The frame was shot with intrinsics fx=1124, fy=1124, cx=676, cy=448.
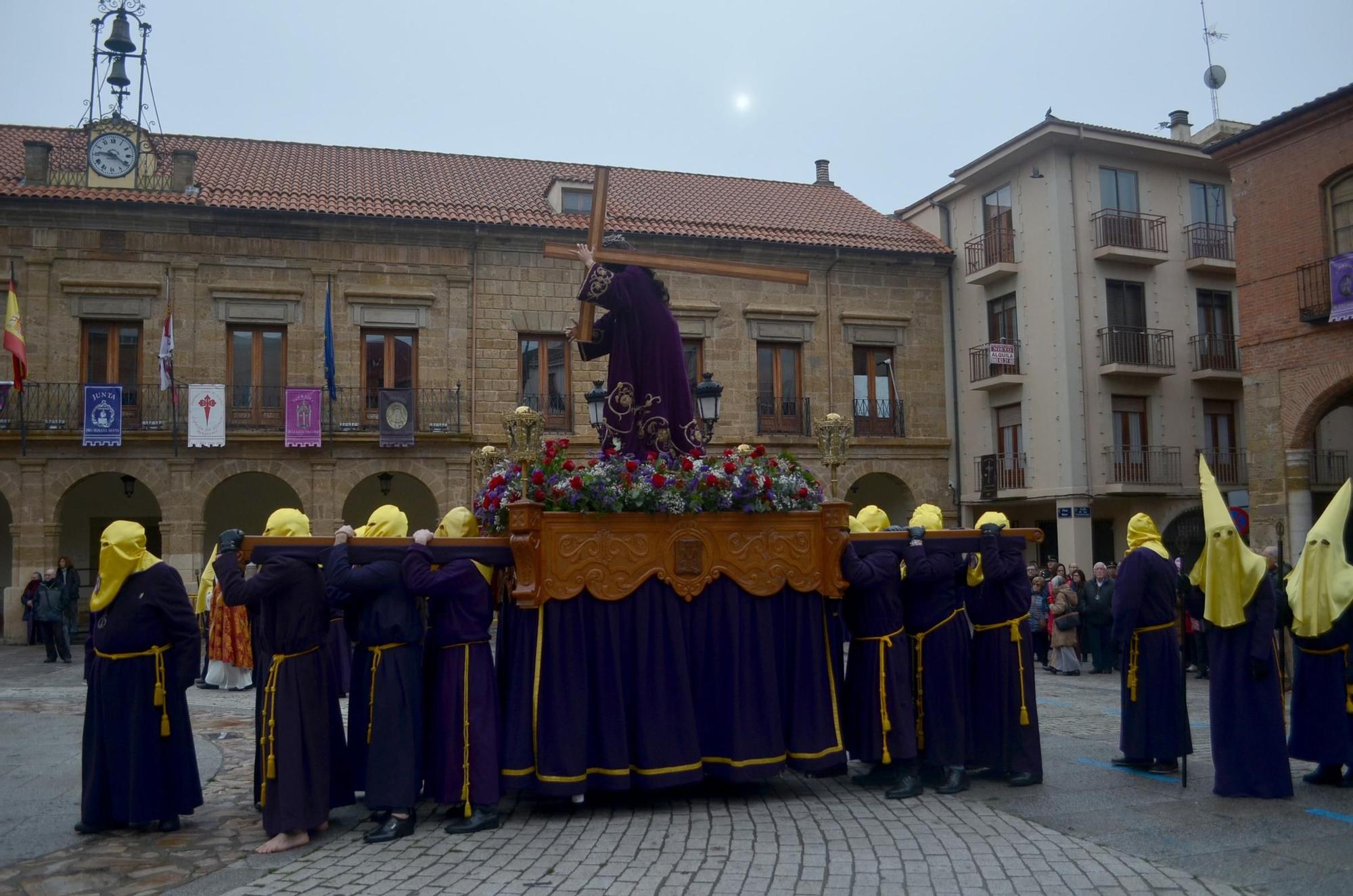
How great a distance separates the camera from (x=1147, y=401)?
2405 centimetres

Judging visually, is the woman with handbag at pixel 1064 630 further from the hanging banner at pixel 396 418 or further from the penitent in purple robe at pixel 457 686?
the hanging banner at pixel 396 418

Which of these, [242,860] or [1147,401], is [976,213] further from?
[242,860]

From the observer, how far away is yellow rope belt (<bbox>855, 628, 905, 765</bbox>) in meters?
7.13

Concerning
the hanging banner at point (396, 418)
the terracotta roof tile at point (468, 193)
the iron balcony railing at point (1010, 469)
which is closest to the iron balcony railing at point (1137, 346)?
the iron balcony railing at point (1010, 469)

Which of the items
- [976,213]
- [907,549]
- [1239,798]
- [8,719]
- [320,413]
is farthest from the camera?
[976,213]

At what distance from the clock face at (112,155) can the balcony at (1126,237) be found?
63.9 ft

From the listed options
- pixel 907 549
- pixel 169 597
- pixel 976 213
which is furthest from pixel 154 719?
pixel 976 213

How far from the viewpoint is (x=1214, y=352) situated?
2450 cm

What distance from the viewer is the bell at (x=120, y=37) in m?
23.8

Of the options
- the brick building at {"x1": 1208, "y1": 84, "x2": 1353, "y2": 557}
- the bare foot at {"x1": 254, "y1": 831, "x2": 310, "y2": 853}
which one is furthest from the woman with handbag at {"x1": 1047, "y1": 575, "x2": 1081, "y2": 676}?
the bare foot at {"x1": 254, "y1": 831, "x2": 310, "y2": 853}

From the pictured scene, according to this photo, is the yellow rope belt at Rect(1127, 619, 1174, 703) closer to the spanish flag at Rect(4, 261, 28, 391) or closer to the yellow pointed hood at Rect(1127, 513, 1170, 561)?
the yellow pointed hood at Rect(1127, 513, 1170, 561)

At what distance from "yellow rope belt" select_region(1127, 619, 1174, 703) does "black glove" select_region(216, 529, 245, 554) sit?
5.97 metres

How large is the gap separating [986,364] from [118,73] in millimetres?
20133

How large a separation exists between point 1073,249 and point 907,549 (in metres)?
18.0
